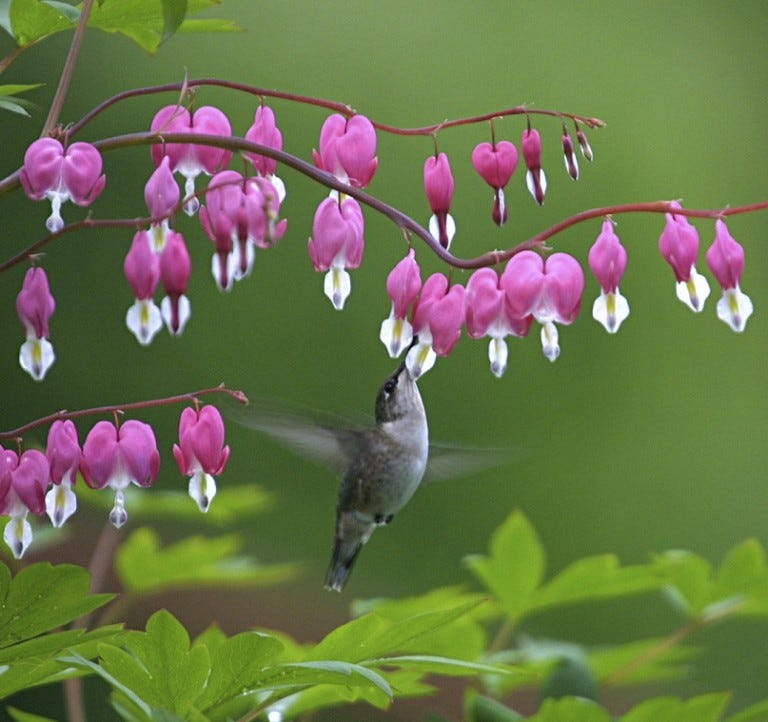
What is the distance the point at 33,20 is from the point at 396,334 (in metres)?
0.43

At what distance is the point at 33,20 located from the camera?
1.06 meters

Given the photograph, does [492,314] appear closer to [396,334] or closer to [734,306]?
[396,334]

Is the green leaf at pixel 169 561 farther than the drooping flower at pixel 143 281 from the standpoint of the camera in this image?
Yes

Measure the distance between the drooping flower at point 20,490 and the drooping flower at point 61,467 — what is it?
2 centimetres

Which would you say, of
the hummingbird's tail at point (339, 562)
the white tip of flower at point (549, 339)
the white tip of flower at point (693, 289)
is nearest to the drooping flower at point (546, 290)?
the white tip of flower at point (549, 339)

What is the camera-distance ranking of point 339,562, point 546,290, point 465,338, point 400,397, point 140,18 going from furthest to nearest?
point 465,338 < point 339,562 < point 400,397 < point 140,18 < point 546,290

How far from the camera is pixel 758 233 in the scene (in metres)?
5.31

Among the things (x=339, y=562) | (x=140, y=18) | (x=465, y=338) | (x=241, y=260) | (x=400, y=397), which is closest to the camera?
(x=241, y=260)

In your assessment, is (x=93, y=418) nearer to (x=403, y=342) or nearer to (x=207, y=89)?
(x=207, y=89)

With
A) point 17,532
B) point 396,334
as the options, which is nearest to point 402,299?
point 396,334

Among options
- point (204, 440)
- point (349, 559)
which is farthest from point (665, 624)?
point (204, 440)

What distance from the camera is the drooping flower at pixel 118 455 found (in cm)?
103

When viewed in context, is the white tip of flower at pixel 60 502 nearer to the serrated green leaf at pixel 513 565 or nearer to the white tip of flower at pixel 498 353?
the white tip of flower at pixel 498 353

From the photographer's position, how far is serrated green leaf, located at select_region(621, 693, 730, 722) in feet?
3.60
